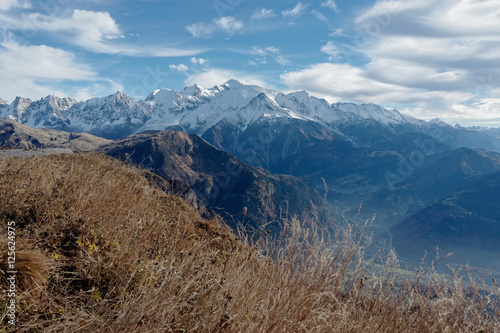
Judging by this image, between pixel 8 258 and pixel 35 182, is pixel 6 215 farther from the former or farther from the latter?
pixel 8 258

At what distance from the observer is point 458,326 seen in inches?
160

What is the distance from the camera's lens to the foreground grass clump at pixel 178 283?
274cm

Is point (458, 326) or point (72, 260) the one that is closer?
point (72, 260)

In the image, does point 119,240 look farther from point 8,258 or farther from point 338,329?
point 338,329

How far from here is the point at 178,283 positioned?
307 cm

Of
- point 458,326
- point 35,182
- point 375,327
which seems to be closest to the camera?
point 375,327

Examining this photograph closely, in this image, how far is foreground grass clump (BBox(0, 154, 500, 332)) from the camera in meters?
2.74

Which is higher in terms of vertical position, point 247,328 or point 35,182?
point 35,182

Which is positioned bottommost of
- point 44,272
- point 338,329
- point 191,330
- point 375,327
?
point 375,327

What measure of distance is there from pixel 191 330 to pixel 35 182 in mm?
4567

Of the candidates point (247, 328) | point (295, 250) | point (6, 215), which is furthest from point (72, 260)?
point (295, 250)

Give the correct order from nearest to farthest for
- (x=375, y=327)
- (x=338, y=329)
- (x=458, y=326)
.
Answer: (x=338, y=329), (x=375, y=327), (x=458, y=326)

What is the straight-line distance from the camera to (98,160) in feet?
36.5

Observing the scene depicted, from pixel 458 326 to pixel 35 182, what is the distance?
24.6 ft
